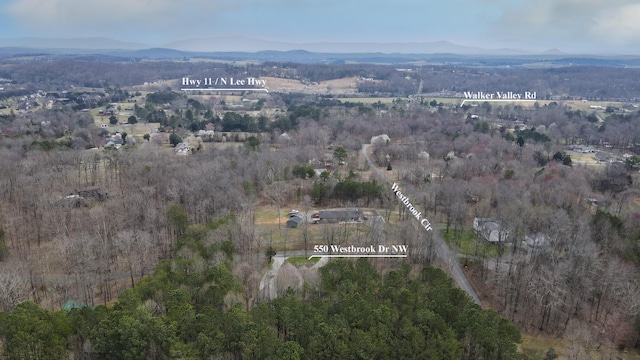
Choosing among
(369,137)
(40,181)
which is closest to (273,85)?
(369,137)

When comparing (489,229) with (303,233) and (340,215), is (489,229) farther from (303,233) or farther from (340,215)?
(303,233)

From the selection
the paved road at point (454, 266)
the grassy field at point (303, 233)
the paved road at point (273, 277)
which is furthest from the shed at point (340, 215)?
the paved road at point (454, 266)

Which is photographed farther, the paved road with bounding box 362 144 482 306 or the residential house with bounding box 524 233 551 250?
the residential house with bounding box 524 233 551 250

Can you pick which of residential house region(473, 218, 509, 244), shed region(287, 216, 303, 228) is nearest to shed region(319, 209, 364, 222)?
shed region(287, 216, 303, 228)

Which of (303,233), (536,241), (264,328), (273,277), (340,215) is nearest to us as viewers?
(264,328)

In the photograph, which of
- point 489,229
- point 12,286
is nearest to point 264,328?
point 12,286

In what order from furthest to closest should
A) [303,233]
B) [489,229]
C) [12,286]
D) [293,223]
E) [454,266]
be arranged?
[293,223] < [303,233] < [489,229] < [454,266] < [12,286]

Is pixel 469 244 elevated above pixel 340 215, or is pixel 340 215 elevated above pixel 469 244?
pixel 340 215

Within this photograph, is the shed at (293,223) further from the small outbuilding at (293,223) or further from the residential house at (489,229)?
the residential house at (489,229)

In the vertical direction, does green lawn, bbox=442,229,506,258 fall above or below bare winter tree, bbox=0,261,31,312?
below

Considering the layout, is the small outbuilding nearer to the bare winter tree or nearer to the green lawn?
the green lawn

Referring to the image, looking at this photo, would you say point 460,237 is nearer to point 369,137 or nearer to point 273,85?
point 369,137
